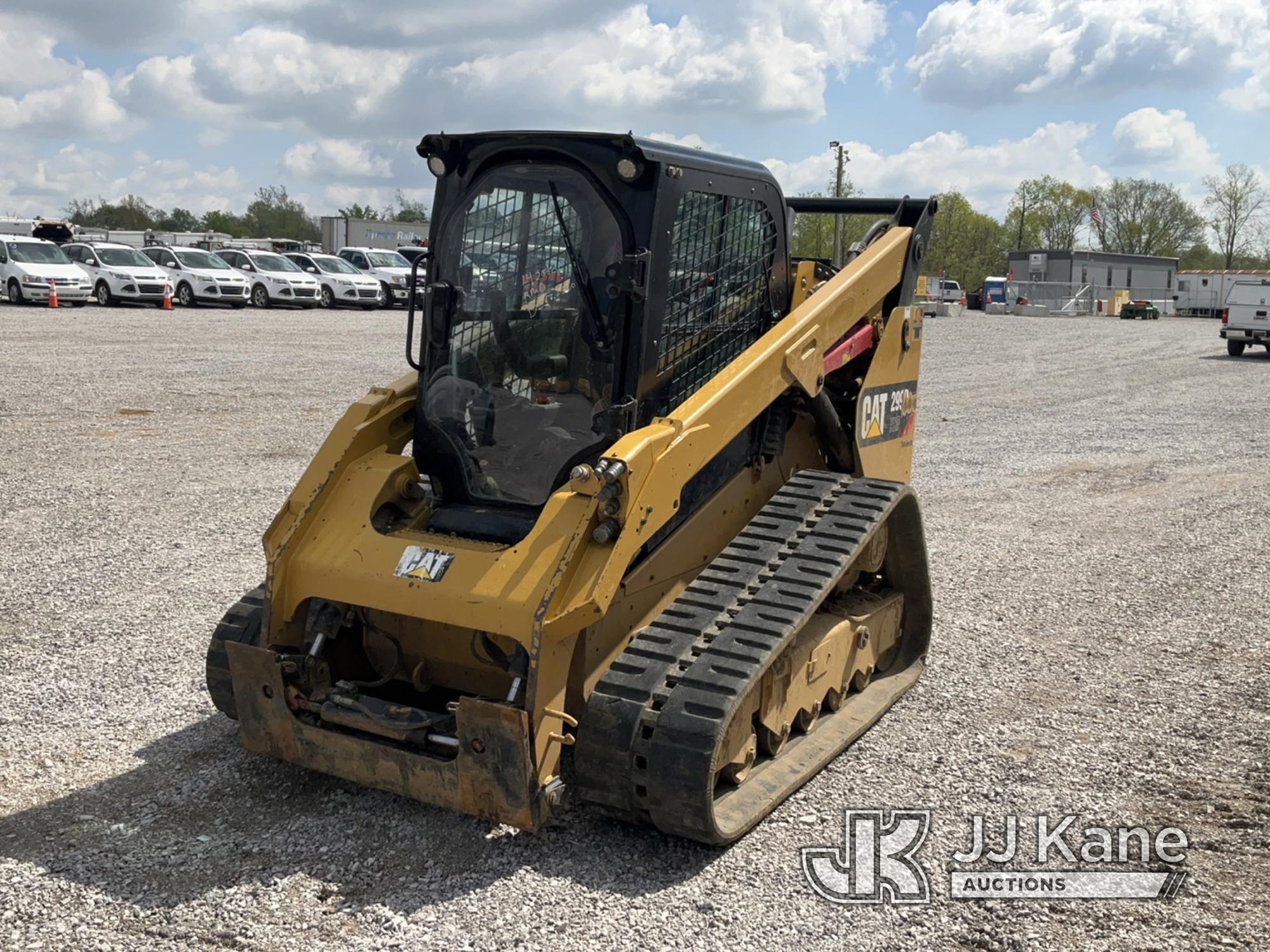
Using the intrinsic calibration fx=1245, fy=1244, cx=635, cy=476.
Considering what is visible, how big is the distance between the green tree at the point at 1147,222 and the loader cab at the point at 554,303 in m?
93.3

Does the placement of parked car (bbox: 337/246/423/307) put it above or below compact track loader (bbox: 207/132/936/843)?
above

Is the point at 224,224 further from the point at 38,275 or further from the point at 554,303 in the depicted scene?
the point at 554,303

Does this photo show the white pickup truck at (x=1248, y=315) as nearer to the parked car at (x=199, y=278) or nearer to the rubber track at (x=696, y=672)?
the parked car at (x=199, y=278)

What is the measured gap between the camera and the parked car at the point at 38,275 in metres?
27.6

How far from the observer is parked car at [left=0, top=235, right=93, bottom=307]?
2764cm

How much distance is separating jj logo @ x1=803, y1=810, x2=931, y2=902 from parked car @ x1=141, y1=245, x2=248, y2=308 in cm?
2849

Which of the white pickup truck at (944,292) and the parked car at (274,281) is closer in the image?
the parked car at (274,281)

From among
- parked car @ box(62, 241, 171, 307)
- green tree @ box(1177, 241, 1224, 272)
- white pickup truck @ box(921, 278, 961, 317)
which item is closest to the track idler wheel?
parked car @ box(62, 241, 171, 307)

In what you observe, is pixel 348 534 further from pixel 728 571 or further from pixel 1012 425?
pixel 1012 425

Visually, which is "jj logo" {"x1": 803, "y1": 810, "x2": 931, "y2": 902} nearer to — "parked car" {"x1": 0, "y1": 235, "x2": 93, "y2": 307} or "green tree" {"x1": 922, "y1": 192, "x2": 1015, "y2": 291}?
"parked car" {"x1": 0, "y1": 235, "x2": 93, "y2": 307}

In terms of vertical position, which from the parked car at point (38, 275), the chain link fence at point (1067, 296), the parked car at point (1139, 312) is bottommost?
the parked car at point (38, 275)

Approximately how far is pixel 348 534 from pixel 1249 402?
1731cm

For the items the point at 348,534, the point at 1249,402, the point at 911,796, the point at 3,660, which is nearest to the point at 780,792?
the point at 911,796

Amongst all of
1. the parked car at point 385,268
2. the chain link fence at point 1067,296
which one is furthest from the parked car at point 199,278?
the chain link fence at point 1067,296
